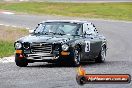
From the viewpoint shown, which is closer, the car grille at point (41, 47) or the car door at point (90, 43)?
the car grille at point (41, 47)

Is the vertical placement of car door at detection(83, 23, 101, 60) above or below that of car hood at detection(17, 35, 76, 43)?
below

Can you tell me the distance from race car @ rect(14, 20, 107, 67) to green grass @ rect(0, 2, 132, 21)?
2777cm

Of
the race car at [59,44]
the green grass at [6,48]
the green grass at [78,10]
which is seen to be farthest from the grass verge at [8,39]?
the green grass at [78,10]

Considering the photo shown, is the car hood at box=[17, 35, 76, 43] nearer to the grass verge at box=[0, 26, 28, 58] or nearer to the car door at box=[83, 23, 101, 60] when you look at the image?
the car door at box=[83, 23, 101, 60]

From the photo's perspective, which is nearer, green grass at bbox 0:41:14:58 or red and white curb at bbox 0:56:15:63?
red and white curb at bbox 0:56:15:63

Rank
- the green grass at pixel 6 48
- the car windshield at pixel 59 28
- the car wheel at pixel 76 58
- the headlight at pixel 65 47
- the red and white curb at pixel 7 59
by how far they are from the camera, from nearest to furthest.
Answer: the headlight at pixel 65 47 → the car wheel at pixel 76 58 → the car windshield at pixel 59 28 → the red and white curb at pixel 7 59 → the green grass at pixel 6 48

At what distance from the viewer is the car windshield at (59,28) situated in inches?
682

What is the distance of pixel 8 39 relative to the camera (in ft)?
88.6

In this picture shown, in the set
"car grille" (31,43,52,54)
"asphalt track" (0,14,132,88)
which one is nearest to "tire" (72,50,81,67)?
"asphalt track" (0,14,132,88)

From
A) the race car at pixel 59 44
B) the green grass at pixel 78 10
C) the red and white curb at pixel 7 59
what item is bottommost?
the green grass at pixel 78 10

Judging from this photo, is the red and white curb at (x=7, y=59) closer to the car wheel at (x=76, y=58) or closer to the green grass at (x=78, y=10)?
the car wheel at (x=76, y=58)

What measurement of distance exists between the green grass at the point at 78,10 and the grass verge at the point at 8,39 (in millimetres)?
15195

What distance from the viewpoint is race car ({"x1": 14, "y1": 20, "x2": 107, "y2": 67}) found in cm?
1606

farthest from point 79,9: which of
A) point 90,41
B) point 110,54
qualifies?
point 90,41
